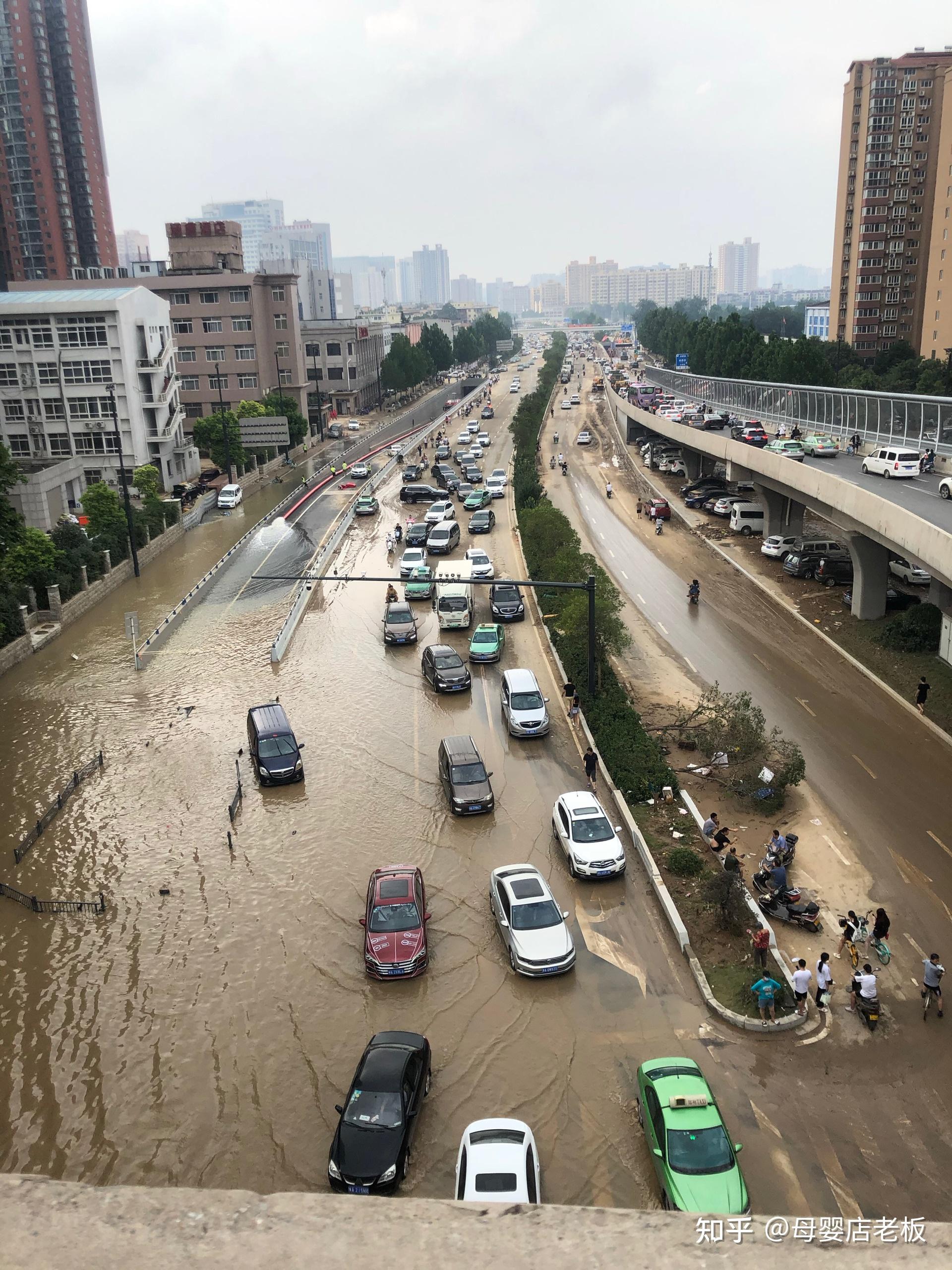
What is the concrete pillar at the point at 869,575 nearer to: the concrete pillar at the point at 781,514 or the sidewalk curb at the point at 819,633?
the sidewalk curb at the point at 819,633

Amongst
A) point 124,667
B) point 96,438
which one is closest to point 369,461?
point 96,438

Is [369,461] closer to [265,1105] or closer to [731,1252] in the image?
[265,1105]

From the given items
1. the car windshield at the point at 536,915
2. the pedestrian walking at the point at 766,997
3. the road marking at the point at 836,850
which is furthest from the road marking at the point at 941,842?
the car windshield at the point at 536,915

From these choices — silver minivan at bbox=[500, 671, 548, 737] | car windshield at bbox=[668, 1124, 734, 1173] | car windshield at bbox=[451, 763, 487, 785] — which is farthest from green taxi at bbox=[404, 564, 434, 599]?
car windshield at bbox=[668, 1124, 734, 1173]

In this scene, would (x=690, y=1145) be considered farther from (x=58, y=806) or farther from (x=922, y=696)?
(x=922, y=696)

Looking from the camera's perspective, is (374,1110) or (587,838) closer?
(374,1110)

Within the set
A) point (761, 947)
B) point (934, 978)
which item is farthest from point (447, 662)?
point (934, 978)

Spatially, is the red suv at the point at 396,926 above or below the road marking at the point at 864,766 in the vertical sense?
above
